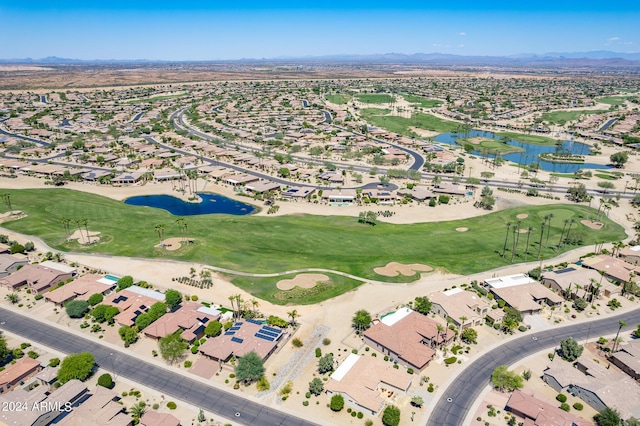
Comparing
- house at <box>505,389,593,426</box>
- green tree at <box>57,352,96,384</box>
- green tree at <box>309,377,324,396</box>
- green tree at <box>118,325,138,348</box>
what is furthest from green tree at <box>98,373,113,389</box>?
house at <box>505,389,593,426</box>

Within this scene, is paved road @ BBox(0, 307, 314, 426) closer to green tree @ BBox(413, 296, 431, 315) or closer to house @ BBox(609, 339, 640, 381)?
green tree @ BBox(413, 296, 431, 315)

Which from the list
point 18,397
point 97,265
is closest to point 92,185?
point 97,265

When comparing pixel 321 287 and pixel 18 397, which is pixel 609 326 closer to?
pixel 321 287

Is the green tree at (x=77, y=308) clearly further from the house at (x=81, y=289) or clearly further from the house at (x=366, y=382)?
the house at (x=366, y=382)

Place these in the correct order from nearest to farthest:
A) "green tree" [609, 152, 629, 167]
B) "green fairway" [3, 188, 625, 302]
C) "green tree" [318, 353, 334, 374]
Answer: "green tree" [318, 353, 334, 374] < "green fairway" [3, 188, 625, 302] < "green tree" [609, 152, 629, 167]

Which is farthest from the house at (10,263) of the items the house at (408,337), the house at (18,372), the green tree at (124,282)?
the house at (408,337)

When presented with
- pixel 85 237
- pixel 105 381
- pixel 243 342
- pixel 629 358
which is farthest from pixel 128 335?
pixel 629 358

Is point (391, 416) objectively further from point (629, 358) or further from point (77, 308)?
point (77, 308)
